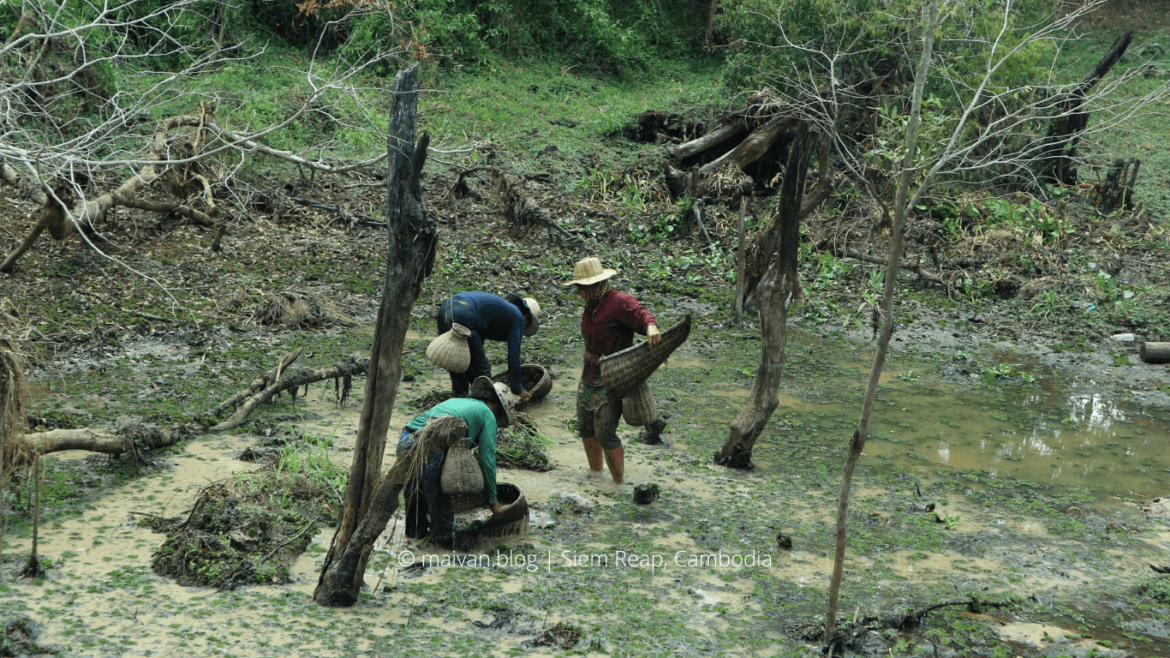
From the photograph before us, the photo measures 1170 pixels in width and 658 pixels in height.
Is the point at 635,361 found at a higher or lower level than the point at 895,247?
lower

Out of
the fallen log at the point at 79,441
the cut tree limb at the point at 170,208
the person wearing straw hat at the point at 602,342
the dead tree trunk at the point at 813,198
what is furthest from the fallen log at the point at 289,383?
the cut tree limb at the point at 170,208

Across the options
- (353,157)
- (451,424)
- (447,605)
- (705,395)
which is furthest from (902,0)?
(353,157)

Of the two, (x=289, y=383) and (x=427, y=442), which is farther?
(x=289, y=383)

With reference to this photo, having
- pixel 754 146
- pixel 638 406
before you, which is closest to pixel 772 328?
pixel 638 406

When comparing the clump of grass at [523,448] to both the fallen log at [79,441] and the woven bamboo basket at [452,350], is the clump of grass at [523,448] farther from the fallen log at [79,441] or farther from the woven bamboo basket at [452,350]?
the fallen log at [79,441]

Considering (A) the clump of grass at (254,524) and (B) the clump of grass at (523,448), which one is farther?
(B) the clump of grass at (523,448)

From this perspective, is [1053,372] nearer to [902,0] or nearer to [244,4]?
[902,0]

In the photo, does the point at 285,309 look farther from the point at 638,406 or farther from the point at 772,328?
the point at 772,328

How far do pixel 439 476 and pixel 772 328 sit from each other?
10.4 feet

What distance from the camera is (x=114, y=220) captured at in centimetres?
1150

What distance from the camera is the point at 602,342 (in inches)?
265

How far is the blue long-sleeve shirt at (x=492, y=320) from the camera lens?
7.06m

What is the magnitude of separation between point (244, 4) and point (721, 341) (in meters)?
12.2

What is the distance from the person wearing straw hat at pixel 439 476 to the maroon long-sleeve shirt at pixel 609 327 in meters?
1.21
